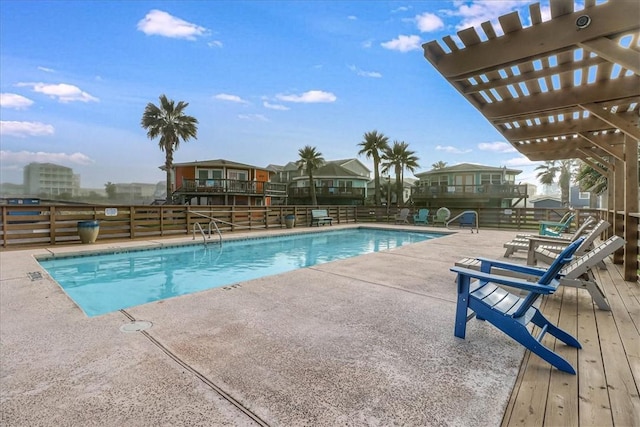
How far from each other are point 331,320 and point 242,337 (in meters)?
0.87

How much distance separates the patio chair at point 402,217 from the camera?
1617cm

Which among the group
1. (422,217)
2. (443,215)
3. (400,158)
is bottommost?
(422,217)

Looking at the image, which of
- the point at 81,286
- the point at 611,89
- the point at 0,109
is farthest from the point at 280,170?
the point at 611,89

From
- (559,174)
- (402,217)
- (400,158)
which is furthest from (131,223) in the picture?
(559,174)

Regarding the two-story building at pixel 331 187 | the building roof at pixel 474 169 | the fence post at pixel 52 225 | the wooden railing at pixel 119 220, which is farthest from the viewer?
the two-story building at pixel 331 187

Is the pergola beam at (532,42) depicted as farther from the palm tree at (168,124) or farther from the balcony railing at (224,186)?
the palm tree at (168,124)

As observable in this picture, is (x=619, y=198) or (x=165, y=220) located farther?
(x=165, y=220)

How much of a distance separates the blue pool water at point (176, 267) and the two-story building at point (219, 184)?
12.9 m

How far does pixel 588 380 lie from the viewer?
1.95 m

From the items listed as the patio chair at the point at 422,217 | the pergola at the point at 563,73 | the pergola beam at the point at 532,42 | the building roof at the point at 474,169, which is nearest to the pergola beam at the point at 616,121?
the pergola at the point at 563,73

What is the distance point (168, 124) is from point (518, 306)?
2465 centimetres

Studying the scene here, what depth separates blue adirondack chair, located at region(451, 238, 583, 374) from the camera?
2.07 m

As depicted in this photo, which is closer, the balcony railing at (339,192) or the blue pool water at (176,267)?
the blue pool water at (176,267)

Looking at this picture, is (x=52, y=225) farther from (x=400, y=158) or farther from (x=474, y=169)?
(x=474, y=169)
